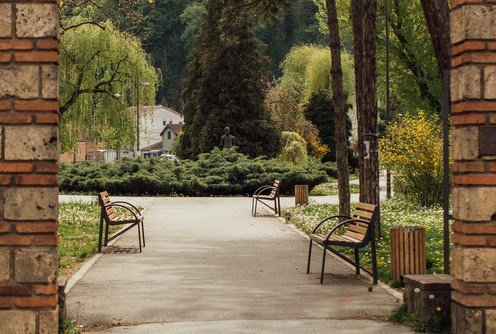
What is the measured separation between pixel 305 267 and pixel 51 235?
5660 mm

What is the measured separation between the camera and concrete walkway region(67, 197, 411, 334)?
6961mm

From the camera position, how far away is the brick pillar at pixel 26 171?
5.79m

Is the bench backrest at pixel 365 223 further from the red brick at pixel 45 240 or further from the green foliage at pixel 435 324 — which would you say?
the red brick at pixel 45 240

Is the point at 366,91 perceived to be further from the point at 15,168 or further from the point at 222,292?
the point at 15,168

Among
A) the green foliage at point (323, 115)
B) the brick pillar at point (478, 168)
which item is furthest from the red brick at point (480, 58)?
the green foliage at point (323, 115)

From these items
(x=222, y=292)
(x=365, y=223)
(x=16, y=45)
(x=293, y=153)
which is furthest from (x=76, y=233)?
(x=293, y=153)

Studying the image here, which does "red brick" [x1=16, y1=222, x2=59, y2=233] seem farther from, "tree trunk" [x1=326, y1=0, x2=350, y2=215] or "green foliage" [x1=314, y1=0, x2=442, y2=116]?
"green foliage" [x1=314, y1=0, x2=442, y2=116]

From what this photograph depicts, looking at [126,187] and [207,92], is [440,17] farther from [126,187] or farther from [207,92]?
[207,92]

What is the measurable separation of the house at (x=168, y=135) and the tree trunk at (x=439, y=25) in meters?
101

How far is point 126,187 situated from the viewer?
2894 cm

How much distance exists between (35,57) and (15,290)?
6.14 ft

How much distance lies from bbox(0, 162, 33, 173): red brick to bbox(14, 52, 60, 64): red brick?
0.83m

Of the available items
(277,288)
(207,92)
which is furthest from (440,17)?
(207,92)

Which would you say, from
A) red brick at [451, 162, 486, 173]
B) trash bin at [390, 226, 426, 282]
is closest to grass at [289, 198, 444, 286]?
trash bin at [390, 226, 426, 282]
